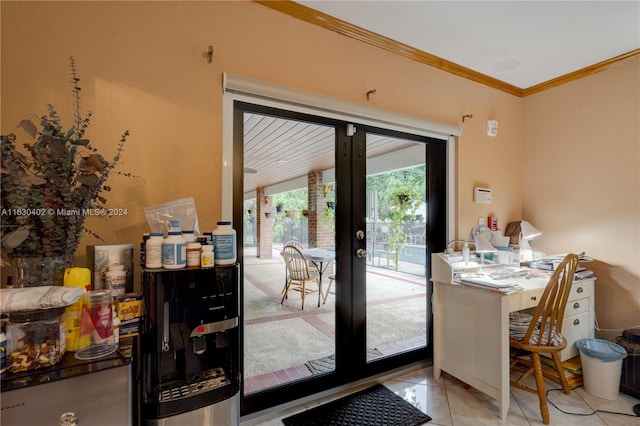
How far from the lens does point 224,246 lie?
1.25 metres

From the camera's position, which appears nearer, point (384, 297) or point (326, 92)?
point (326, 92)

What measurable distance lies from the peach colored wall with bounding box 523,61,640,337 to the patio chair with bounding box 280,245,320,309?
226cm

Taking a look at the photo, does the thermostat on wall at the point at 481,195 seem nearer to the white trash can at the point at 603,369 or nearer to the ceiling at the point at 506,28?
the ceiling at the point at 506,28

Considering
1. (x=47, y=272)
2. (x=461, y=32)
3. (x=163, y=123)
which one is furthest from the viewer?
(x=461, y=32)

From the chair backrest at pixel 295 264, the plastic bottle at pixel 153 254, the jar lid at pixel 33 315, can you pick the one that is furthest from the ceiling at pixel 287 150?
the jar lid at pixel 33 315

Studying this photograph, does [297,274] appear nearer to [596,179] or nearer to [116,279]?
[116,279]

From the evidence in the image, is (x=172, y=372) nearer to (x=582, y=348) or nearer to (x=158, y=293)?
(x=158, y=293)

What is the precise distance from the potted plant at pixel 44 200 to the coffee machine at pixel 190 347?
0.31 meters

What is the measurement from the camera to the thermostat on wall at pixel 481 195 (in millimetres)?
2711

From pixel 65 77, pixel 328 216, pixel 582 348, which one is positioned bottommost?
pixel 582 348

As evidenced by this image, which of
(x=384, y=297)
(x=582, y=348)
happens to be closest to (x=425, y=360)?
(x=582, y=348)

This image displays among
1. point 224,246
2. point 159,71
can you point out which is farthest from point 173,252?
point 159,71

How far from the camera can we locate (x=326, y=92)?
205 centimetres

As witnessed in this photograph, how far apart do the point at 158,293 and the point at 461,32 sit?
2.43 metres
